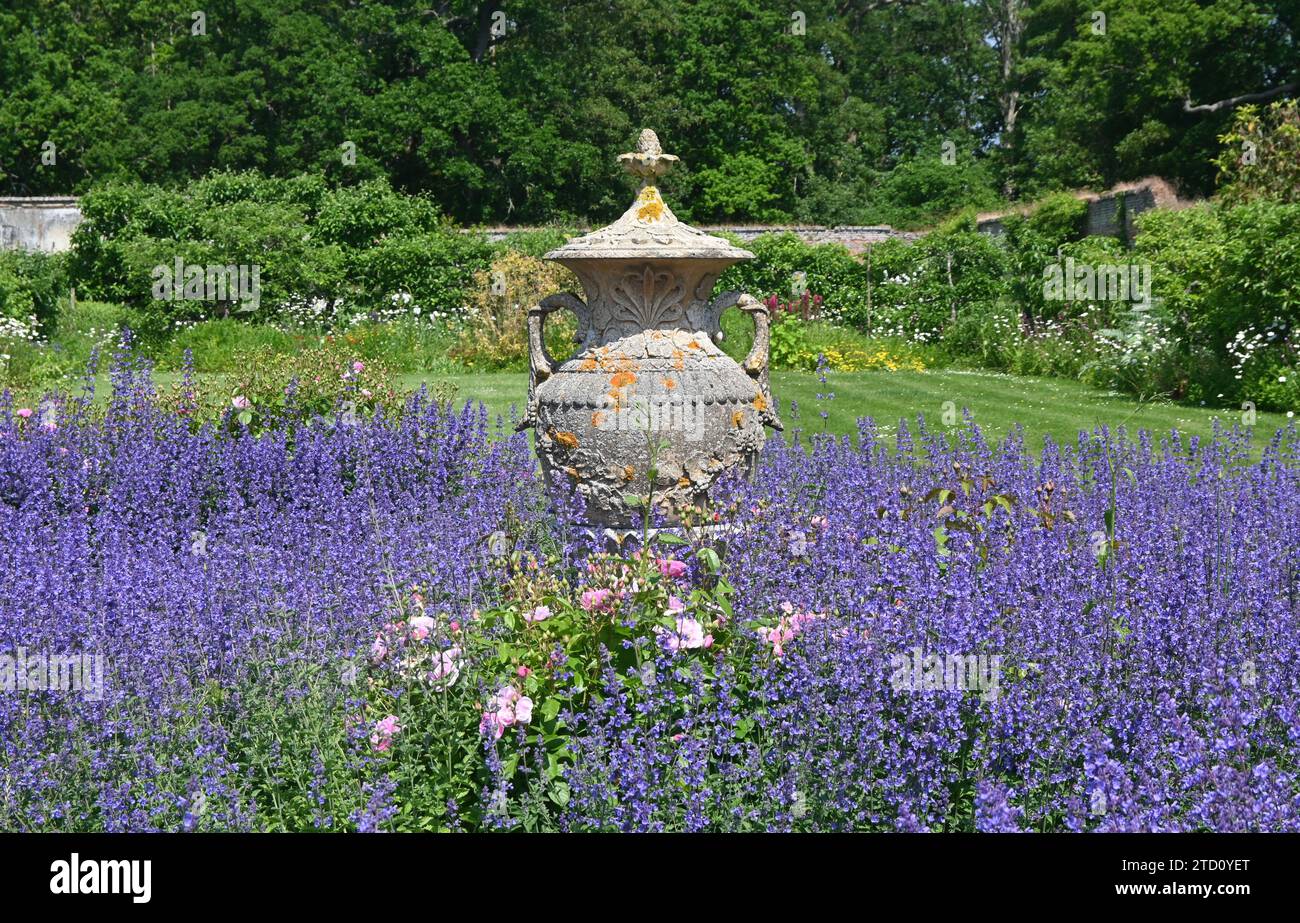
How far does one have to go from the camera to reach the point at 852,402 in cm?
1249

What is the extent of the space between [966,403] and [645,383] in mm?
7405

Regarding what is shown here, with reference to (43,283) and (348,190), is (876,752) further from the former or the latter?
(348,190)

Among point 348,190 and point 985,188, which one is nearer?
point 348,190

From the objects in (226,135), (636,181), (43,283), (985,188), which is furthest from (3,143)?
(636,181)

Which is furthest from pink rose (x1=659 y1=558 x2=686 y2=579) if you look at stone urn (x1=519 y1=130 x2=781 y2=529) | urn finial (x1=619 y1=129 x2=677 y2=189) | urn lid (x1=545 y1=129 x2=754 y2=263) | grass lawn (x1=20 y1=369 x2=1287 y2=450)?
grass lawn (x1=20 y1=369 x2=1287 y2=450)

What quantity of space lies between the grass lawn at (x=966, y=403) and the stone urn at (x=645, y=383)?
14.0 feet

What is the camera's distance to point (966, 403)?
476 inches

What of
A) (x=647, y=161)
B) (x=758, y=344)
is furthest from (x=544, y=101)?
(x=758, y=344)

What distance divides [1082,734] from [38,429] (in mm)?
A: 6149

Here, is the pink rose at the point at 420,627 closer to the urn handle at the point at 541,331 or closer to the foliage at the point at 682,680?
the foliage at the point at 682,680

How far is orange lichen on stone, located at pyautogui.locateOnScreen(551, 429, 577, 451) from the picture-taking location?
5.33 m

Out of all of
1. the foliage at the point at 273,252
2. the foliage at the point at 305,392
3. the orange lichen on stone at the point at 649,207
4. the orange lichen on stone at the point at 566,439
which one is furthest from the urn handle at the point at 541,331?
the foliage at the point at 273,252

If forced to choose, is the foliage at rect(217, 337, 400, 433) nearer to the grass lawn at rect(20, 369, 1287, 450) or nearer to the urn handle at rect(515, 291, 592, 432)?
the grass lawn at rect(20, 369, 1287, 450)

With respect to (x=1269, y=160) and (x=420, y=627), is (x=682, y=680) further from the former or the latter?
(x=1269, y=160)
